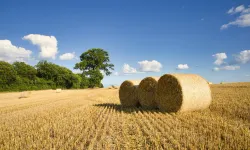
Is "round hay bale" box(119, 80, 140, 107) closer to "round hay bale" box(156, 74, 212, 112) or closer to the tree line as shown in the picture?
"round hay bale" box(156, 74, 212, 112)

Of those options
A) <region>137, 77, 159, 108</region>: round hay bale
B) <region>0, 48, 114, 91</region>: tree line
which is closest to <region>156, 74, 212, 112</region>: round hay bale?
<region>137, 77, 159, 108</region>: round hay bale

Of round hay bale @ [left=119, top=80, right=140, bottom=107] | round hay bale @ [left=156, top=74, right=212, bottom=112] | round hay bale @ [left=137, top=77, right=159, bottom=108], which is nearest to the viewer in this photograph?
round hay bale @ [left=156, top=74, right=212, bottom=112]

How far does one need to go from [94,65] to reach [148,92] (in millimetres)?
42609

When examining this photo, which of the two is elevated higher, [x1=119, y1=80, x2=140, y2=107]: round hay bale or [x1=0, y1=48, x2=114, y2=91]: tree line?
[x1=0, y1=48, x2=114, y2=91]: tree line

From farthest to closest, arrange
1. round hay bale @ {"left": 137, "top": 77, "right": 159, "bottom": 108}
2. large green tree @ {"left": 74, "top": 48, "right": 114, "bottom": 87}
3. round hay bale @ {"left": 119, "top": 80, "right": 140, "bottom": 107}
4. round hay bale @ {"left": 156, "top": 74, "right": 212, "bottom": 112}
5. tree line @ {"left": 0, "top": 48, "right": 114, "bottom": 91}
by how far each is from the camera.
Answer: large green tree @ {"left": 74, "top": 48, "right": 114, "bottom": 87} < tree line @ {"left": 0, "top": 48, "right": 114, "bottom": 91} < round hay bale @ {"left": 119, "top": 80, "right": 140, "bottom": 107} < round hay bale @ {"left": 137, "top": 77, "right": 159, "bottom": 108} < round hay bale @ {"left": 156, "top": 74, "right": 212, "bottom": 112}

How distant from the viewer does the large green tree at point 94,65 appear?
48.1 meters

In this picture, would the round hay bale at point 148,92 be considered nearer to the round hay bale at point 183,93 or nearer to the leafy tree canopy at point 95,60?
the round hay bale at point 183,93

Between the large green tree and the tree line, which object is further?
the large green tree

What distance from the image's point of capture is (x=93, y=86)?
158 feet

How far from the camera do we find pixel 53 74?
45094 millimetres

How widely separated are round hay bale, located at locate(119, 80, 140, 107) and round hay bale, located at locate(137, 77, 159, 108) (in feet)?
2.20

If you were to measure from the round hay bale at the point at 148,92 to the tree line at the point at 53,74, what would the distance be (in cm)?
2965

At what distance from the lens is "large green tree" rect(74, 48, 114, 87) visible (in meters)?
48.1

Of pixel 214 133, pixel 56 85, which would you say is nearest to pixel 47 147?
pixel 214 133
